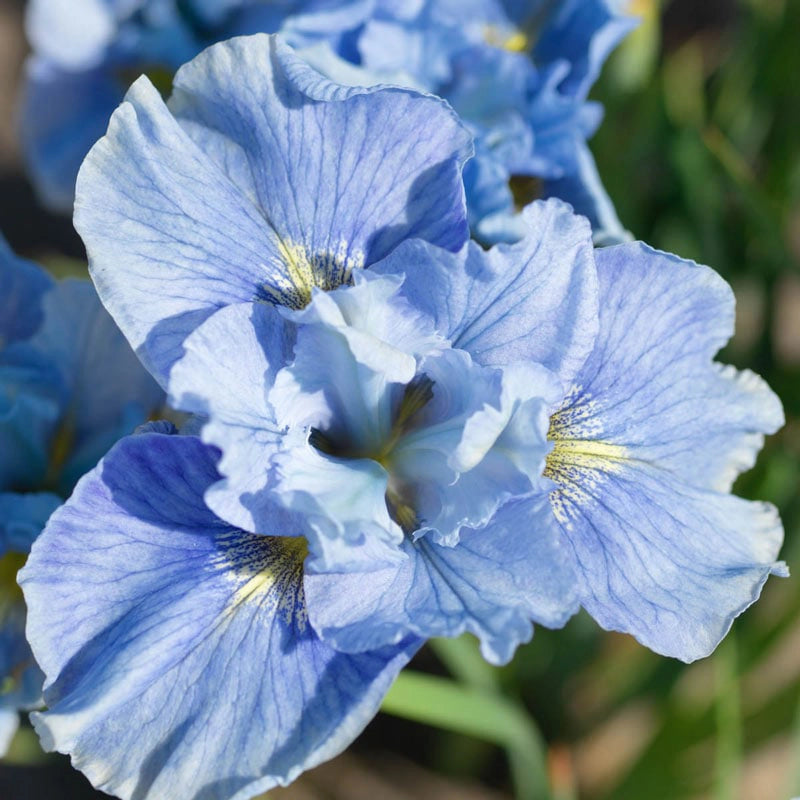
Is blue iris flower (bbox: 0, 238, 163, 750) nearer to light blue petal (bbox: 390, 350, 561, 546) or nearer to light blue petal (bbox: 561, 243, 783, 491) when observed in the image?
light blue petal (bbox: 390, 350, 561, 546)

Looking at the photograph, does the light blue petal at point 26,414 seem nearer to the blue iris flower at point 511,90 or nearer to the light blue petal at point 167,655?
the light blue petal at point 167,655

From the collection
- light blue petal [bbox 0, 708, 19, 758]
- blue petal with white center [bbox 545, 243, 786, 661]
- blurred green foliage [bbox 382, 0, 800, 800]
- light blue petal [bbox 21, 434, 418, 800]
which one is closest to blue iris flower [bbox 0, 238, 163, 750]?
light blue petal [bbox 0, 708, 19, 758]

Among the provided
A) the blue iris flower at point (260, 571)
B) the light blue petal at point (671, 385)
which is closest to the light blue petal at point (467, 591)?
the blue iris flower at point (260, 571)

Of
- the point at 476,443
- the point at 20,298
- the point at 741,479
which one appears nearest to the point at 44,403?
the point at 20,298

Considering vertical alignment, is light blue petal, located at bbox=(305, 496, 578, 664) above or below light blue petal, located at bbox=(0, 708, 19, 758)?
above

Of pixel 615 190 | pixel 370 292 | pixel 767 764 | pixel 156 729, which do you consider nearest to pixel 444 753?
pixel 767 764

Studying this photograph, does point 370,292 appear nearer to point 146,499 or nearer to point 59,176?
point 146,499

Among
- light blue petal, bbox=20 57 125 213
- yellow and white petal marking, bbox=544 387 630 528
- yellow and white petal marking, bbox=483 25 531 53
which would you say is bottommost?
light blue petal, bbox=20 57 125 213
